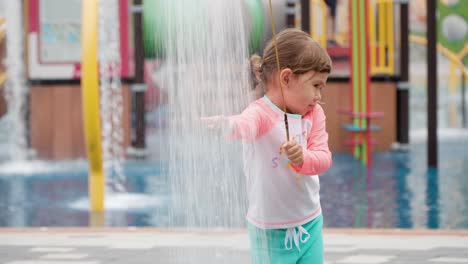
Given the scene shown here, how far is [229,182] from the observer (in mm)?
5602

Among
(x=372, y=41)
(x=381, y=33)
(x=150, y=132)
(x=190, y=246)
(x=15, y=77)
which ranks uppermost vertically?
(x=381, y=33)

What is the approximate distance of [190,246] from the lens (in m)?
6.30

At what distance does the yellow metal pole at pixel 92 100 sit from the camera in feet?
26.0

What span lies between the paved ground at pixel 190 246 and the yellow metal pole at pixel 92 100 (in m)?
1.09

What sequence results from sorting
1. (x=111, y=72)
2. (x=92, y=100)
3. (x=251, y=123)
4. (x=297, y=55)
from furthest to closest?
(x=111, y=72) → (x=92, y=100) → (x=297, y=55) → (x=251, y=123)

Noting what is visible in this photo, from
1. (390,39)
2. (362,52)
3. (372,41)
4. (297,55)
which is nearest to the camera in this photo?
(297,55)

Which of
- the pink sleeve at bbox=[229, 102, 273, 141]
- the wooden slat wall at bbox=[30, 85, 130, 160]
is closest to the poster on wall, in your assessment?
the wooden slat wall at bbox=[30, 85, 130, 160]

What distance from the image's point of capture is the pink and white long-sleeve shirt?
11.7 ft

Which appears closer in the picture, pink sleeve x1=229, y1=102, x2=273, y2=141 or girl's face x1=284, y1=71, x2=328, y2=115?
pink sleeve x1=229, y1=102, x2=273, y2=141

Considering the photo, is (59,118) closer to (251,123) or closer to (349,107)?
(349,107)

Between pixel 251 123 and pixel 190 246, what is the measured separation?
293 cm

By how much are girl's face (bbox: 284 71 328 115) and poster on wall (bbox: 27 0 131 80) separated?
10.00 metres

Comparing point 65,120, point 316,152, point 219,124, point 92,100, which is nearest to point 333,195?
point 92,100

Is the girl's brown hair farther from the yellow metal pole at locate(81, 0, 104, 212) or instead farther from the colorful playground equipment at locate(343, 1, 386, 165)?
the colorful playground equipment at locate(343, 1, 386, 165)
